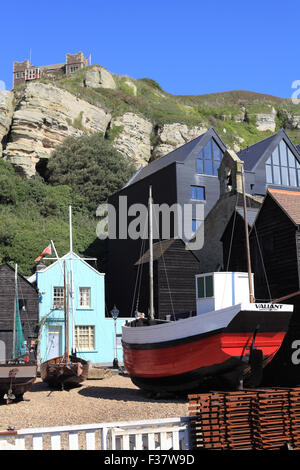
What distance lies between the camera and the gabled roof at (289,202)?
72.6 feet

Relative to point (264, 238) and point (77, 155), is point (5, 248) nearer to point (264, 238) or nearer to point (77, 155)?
point (77, 155)

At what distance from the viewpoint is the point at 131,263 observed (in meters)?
44.8

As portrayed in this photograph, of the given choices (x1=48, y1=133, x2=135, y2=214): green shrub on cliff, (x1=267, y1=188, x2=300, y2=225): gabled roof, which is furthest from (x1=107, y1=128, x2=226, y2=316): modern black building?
(x1=267, y1=188, x2=300, y2=225): gabled roof

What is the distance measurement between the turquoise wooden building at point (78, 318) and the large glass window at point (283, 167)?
1868cm

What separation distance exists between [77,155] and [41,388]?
42010mm

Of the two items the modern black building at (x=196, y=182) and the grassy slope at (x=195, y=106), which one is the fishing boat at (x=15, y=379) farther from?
the grassy slope at (x=195, y=106)

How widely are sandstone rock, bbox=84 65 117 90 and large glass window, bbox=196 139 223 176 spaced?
158ft

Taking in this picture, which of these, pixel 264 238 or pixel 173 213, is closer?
pixel 264 238

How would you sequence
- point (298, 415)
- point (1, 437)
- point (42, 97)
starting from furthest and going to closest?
point (42, 97) → point (298, 415) → point (1, 437)

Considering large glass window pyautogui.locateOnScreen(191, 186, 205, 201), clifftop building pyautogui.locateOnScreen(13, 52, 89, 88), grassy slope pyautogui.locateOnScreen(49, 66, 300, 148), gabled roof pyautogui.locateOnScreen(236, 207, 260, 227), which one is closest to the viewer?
gabled roof pyautogui.locateOnScreen(236, 207, 260, 227)

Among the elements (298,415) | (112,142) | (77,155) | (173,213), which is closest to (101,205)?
(77,155)

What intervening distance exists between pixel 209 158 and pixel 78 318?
59.2ft

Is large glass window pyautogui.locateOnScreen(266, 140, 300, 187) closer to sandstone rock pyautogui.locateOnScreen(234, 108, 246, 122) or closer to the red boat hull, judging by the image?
the red boat hull

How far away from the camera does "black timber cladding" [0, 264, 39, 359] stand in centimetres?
3406
